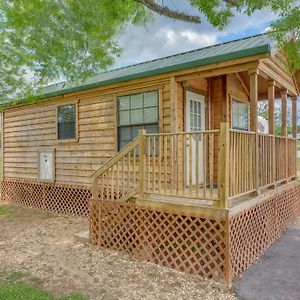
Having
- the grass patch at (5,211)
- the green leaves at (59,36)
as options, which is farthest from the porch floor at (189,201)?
the grass patch at (5,211)

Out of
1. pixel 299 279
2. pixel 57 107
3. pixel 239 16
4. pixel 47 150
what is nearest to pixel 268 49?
pixel 239 16

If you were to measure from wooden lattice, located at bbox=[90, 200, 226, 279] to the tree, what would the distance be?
11.6ft

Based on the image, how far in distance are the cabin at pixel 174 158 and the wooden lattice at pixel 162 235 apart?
0.02 meters

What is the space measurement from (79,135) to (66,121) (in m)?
0.77

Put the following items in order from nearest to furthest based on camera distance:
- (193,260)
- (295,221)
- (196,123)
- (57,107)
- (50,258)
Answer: (193,260) < (50,258) < (196,123) < (295,221) < (57,107)

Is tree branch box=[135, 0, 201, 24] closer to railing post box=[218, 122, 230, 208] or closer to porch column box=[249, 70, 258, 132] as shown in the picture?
porch column box=[249, 70, 258, 132]

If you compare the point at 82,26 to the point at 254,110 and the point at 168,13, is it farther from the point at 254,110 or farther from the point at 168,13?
the point at 254,110

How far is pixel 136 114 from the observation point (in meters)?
6.93

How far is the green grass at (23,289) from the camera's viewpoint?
12.2 feet

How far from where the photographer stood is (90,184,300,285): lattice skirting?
14.2 feet

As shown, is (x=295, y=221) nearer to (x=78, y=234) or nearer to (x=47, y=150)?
(x=78, y=234)

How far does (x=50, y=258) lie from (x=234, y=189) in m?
3.36

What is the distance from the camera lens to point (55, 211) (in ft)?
29.9

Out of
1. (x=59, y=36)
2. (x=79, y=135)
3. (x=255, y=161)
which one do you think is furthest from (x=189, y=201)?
(x=59, y=36)
